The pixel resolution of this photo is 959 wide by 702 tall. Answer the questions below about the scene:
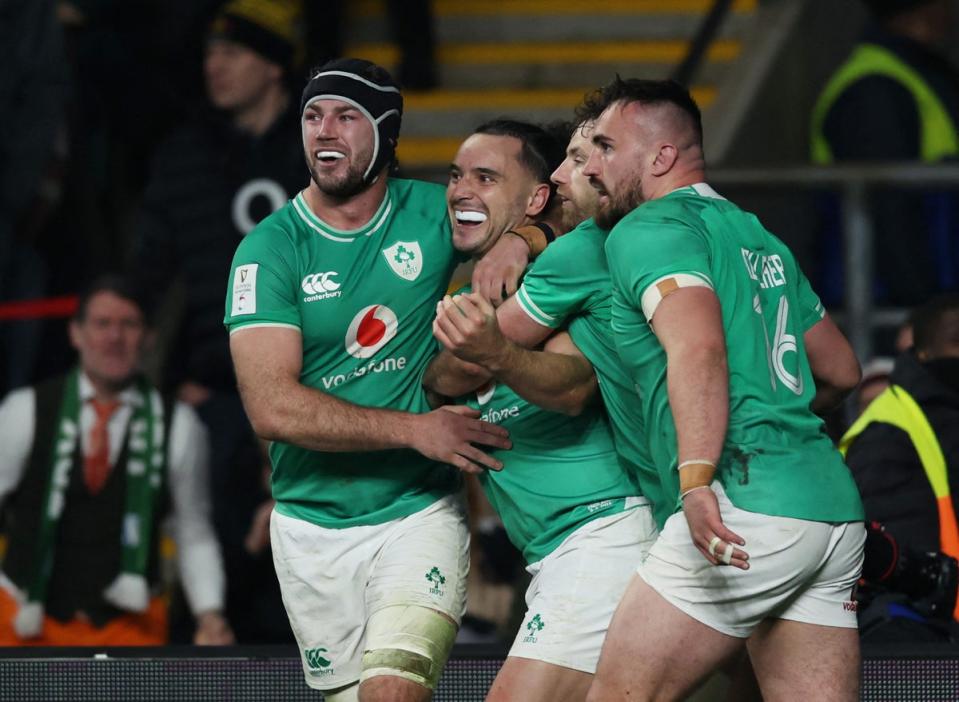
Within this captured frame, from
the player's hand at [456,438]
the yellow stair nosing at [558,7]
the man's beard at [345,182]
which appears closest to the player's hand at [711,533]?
the player's hand at [456,438]

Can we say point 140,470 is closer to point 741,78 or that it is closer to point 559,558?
point 559,558

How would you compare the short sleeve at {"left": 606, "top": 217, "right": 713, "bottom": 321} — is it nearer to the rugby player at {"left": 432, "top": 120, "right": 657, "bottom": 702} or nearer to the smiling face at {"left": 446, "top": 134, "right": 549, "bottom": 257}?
the rugby player at {"left": 432, "top": 120, "right": 657, "bottom": 702}

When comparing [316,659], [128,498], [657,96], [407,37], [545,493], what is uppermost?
[657,96]

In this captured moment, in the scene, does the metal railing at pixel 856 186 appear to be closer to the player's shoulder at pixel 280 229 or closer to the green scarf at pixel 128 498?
the green scarf at pixel 128 498

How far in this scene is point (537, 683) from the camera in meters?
4.55

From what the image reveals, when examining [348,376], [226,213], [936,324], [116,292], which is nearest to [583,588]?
[348,376]

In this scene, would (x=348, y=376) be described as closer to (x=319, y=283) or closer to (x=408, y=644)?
(x=319, y=283)

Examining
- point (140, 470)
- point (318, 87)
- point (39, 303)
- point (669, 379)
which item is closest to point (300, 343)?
point (318, 87)

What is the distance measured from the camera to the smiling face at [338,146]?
5.02 metres

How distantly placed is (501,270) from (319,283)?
52 cm

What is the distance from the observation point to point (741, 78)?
9203 mm

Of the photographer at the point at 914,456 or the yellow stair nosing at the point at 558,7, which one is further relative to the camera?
the yellow stair nosing at the point at 558,7

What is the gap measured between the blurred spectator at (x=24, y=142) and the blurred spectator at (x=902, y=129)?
344cm

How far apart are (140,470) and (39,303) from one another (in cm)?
166
